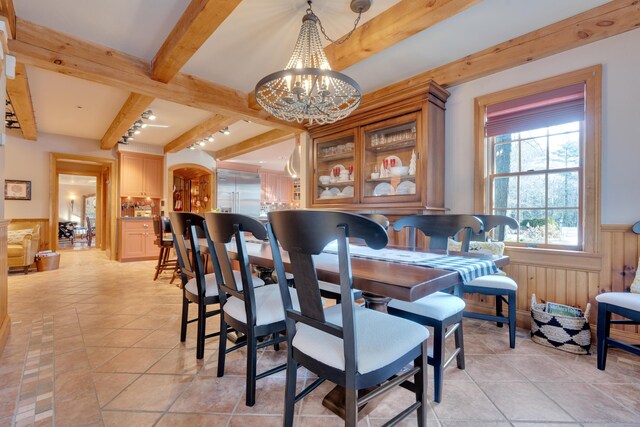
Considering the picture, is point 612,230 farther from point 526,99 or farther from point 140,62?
point 140,62

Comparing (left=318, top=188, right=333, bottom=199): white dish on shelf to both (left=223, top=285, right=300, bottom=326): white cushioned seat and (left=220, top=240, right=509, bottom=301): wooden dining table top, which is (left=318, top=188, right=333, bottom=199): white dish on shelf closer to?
(left=223, top=285, right=300, bottom=326): white cushioned seat

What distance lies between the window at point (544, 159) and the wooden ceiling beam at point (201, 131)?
328cm

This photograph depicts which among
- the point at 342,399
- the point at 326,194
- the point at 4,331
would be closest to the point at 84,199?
the point at 4,331

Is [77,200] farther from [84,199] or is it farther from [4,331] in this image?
[4,331]

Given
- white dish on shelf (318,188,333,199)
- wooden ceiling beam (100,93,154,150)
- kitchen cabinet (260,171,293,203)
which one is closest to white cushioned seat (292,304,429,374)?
white dish on shelf (318,188,333,199)

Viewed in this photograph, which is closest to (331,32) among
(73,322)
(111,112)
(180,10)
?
(180,10)

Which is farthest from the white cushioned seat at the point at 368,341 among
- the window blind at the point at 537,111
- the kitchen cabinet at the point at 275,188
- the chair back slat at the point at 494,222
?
the kitchen cabinet at the point at 275,188

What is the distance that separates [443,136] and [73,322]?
396cm

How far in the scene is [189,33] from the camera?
2.24 meters

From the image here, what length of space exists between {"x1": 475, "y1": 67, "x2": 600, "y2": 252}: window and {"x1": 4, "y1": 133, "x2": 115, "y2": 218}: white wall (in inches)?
289

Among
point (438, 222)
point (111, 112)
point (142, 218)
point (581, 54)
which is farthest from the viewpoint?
point (142, 218)

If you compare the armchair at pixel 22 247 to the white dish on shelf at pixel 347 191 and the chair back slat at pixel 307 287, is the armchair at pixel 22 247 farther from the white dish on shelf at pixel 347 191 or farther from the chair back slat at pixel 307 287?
the chair back slat at pixel 307 287

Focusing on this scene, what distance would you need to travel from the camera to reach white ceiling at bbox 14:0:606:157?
86.2 inches

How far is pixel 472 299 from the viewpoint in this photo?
296 centimetres
